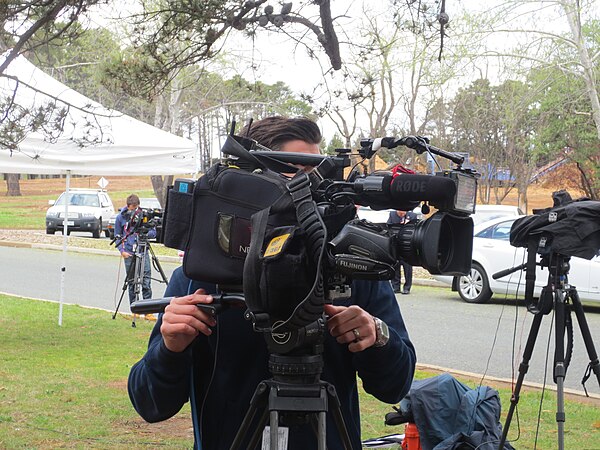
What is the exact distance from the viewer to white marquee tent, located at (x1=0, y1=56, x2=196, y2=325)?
6.97m

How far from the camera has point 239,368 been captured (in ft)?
6.54

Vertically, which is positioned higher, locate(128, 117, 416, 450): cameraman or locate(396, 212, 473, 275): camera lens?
locate(396, 212, 473, 275): camera lens

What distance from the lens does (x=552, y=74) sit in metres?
19.3

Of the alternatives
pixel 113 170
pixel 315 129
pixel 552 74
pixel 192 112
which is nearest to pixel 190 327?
pixel 315 129

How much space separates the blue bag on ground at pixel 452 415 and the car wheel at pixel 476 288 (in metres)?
8.93

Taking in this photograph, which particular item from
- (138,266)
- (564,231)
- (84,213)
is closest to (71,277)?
(138,266)

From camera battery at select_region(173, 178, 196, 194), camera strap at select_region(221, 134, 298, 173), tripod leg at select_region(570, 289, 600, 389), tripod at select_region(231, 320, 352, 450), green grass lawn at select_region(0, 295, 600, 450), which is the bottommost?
green grass lawn at select_region(0, 295, 600, 450)

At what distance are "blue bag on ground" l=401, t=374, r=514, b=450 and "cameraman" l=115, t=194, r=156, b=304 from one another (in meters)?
6.59

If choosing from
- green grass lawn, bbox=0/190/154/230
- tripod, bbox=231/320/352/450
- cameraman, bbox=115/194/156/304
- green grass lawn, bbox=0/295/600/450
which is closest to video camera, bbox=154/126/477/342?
tripod, bbox=231/320/352/450

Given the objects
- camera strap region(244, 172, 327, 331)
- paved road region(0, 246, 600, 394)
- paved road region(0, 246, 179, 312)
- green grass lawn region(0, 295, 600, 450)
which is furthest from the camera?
paved road region(0, 246, 179, 312)

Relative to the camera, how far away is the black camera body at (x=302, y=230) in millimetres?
1532

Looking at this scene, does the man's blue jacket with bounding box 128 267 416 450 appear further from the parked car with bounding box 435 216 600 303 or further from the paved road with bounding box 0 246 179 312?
the parked car with bounding box 435 216 600 303

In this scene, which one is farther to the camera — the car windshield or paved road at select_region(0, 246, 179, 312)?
the car windshield

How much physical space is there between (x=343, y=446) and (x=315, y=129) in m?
0.82
